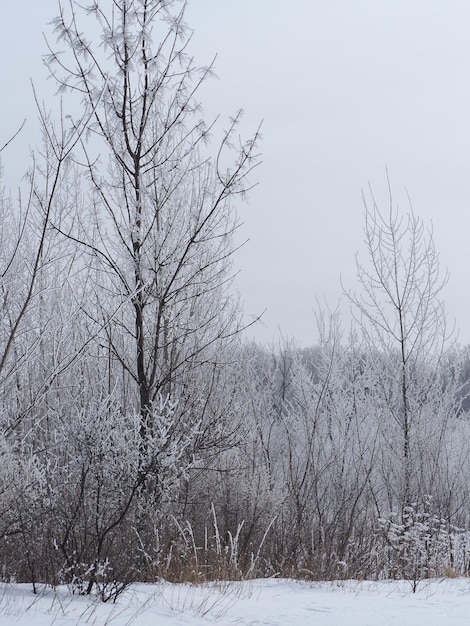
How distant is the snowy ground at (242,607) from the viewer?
392cm

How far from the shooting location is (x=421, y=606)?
537 centimetres

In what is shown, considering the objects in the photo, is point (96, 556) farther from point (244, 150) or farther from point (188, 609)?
point (244, 150)

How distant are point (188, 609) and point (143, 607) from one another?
0.35 meters

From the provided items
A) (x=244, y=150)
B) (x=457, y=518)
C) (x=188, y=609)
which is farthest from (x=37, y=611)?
(x=457, y=518)

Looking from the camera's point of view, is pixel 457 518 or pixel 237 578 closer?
pixel 237 578

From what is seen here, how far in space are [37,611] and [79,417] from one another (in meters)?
1.22

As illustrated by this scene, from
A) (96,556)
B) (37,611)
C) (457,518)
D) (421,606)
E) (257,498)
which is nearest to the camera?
(37,611)

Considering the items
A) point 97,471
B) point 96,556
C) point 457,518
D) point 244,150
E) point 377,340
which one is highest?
point 244,150

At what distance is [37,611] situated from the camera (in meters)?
3.92

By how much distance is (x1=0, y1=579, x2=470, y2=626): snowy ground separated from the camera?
3922 mm

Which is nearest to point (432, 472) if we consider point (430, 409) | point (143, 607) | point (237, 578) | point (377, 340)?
point (430, 409)

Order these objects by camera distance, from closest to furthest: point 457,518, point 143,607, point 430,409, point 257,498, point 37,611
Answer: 1. point 37,611
2. point 143,607
3. point 257,498
4. point 430,409
5. point 457,518

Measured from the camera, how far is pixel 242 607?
477 cm

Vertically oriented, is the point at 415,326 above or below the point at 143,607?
above
